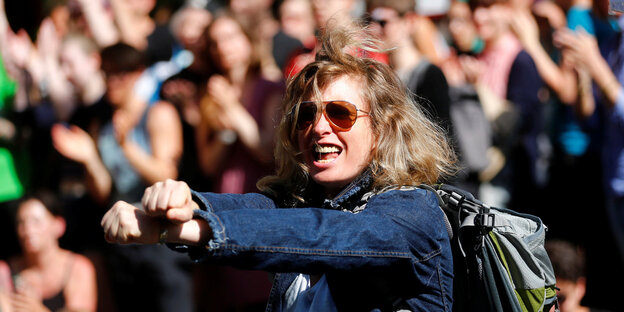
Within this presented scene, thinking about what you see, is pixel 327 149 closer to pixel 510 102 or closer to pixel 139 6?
pixel 510 102

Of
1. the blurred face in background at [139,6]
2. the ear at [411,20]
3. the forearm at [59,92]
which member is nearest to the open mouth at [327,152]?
the ear at [411,20]

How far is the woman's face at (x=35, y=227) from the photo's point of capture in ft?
18.0

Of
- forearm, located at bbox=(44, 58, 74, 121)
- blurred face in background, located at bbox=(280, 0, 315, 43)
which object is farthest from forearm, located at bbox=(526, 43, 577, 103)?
forearm, located at bbox=(44, 58, 74, 121)

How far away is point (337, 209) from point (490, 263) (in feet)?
1.56

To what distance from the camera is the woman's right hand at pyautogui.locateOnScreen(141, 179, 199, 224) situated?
1969mm

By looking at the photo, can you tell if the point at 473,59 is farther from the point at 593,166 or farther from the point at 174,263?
the point at 174,263

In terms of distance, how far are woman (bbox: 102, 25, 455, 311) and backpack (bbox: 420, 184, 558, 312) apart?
0.09m

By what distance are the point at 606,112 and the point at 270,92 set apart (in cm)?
194

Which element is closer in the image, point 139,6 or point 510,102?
point 510,102

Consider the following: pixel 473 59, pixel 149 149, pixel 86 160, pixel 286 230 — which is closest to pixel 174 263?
pixel 149 149

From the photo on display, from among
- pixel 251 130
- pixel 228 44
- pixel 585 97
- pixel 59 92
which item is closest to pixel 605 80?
pixel 585 97

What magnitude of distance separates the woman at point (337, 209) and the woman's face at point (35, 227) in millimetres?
3100

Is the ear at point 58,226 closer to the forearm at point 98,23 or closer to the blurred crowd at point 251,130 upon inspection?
the blurred crowd at point 251,130

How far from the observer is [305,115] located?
2.68 m
